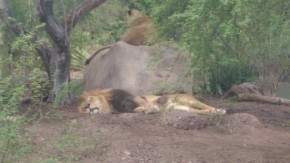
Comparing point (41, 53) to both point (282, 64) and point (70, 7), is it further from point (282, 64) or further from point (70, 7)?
point (282, 64)

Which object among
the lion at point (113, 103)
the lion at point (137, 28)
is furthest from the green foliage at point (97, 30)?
the lion at point (113, 103)

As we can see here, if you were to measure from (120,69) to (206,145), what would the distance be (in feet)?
10.3

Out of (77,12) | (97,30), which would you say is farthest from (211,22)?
(97,30)

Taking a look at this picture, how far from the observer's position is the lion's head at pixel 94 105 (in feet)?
32.9

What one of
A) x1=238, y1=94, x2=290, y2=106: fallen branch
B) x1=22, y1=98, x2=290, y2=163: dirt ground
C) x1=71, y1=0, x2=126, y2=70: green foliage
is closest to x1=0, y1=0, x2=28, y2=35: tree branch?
x1=22, y1=98, x2=290, y2=163: dirt ground

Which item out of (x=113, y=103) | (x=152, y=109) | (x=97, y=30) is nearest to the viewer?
(x=152, y=109)

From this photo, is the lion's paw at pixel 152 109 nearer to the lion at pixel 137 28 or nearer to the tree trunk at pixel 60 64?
the tree trunk at pixel 60 64

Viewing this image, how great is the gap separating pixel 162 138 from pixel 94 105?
6.27ft

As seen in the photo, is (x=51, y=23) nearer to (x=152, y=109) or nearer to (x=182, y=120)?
(x=152, y=109)

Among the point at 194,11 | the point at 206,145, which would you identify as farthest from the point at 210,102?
the point at 194,11

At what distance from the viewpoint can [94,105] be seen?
1003cm

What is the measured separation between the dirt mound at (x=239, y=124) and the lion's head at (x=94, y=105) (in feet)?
6.15

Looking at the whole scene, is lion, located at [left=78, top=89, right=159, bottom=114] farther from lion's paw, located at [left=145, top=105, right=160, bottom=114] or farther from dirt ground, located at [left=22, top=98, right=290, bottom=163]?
dirt ground, located at [left=22, top=98, right=290, bottom=163]

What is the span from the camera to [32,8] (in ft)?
37.3
